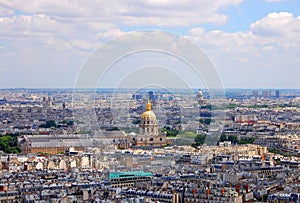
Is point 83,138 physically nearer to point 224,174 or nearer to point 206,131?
point 206,131

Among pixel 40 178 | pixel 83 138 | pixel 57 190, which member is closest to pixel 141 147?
pixel 83 138

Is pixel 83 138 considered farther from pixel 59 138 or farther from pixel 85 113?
pixel 85 113

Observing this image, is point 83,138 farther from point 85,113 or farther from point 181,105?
point 181,105

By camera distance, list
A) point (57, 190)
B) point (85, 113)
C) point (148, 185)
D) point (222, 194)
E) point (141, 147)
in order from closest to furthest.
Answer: point (222, 194)
point (57, 190)
point (148, 185)
point (141, 147)
point (85, 113)

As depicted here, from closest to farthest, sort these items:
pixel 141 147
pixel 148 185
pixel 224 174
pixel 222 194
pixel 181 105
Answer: pixel 222 194 < pixel 148 185 < pixel 224 174 < pixel 141 147 < pixel 181 105

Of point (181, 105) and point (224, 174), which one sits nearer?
point (224, 174)

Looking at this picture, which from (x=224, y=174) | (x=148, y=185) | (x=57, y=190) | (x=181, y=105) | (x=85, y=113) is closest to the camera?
(x=57, y=190)

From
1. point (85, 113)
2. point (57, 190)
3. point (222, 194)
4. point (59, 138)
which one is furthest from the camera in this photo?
point (85, 113)

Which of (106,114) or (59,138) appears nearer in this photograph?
(59,138)

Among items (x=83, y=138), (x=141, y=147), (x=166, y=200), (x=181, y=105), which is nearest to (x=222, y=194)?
(x=166, y=200)
